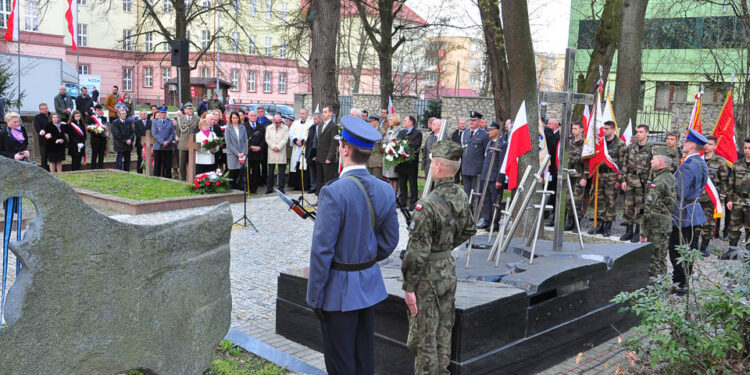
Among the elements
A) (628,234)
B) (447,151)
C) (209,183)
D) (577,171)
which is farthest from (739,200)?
(209,183)

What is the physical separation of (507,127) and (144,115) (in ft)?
33.1

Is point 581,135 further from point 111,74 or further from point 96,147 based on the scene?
point 111,74

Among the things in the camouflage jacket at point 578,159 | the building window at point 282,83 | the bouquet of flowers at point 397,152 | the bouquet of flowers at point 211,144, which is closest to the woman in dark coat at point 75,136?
the bouquet of flowers at point 211,144

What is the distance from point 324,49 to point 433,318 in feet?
44.5

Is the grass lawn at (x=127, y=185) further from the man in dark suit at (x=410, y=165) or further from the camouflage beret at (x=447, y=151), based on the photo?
the camouflage beret at (x=447, y=151)

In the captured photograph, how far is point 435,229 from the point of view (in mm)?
4719

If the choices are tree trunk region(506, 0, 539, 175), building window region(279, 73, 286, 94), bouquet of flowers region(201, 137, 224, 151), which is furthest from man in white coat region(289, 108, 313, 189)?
building window region(279, 73, 286, 94)

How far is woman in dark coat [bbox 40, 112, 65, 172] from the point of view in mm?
15672

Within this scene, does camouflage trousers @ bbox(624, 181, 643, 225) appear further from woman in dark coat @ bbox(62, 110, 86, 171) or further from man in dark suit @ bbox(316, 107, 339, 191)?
woman in dark coat @ bbox(62, 110, 86, 171)

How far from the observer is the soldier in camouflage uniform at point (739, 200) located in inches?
442

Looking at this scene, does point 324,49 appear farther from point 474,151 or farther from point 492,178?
point 492,178

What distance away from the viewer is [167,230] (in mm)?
4438

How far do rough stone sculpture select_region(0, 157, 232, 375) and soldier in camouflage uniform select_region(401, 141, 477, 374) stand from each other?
1369 mm

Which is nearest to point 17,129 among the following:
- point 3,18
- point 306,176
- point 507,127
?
point 306,176
